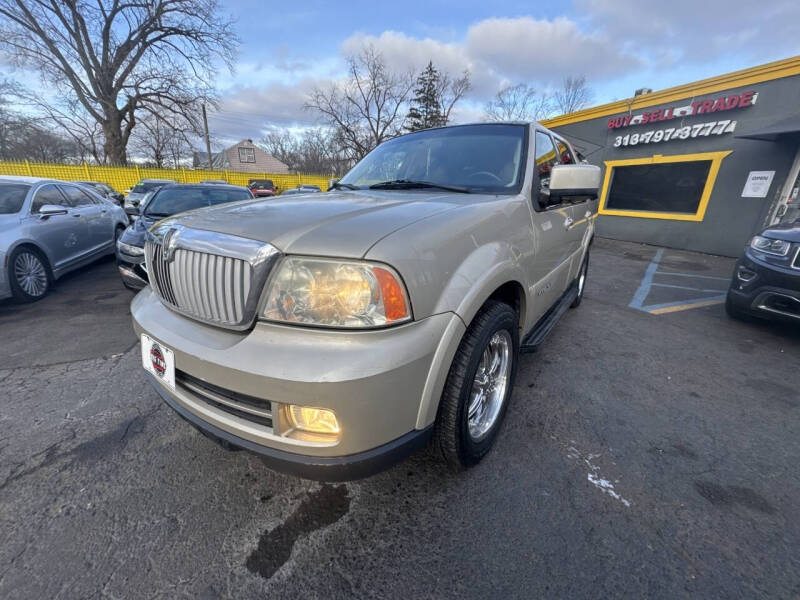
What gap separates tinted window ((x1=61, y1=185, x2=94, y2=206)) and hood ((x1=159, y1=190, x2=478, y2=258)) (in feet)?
20.0

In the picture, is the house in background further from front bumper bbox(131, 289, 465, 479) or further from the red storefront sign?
front bumper bbox(131, 289, 465, 479)

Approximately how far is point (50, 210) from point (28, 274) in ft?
3.14

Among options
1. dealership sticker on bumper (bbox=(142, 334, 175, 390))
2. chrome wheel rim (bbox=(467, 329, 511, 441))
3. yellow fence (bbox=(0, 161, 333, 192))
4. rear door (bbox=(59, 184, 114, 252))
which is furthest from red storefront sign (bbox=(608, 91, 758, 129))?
rear door (bbox=(59, 184, 114, 252))

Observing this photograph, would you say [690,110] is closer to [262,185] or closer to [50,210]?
[50,210]

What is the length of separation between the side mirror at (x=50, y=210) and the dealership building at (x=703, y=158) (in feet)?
33.0

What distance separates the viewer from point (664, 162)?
10078 millimetres

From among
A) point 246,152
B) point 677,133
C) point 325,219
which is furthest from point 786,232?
point 246,152

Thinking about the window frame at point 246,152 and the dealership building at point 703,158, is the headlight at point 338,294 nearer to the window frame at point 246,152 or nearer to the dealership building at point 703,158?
the dealership building at point 703,158

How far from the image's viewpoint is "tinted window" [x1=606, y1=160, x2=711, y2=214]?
376 inches

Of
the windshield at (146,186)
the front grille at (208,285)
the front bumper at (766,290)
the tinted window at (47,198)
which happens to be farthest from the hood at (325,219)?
the windshield at (146,186)

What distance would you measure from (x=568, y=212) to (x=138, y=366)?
4004 mm

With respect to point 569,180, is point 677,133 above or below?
above

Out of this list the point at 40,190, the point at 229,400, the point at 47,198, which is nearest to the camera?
the point at 229,400

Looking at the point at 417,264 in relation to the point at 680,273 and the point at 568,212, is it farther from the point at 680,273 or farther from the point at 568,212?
the point at 680,273
